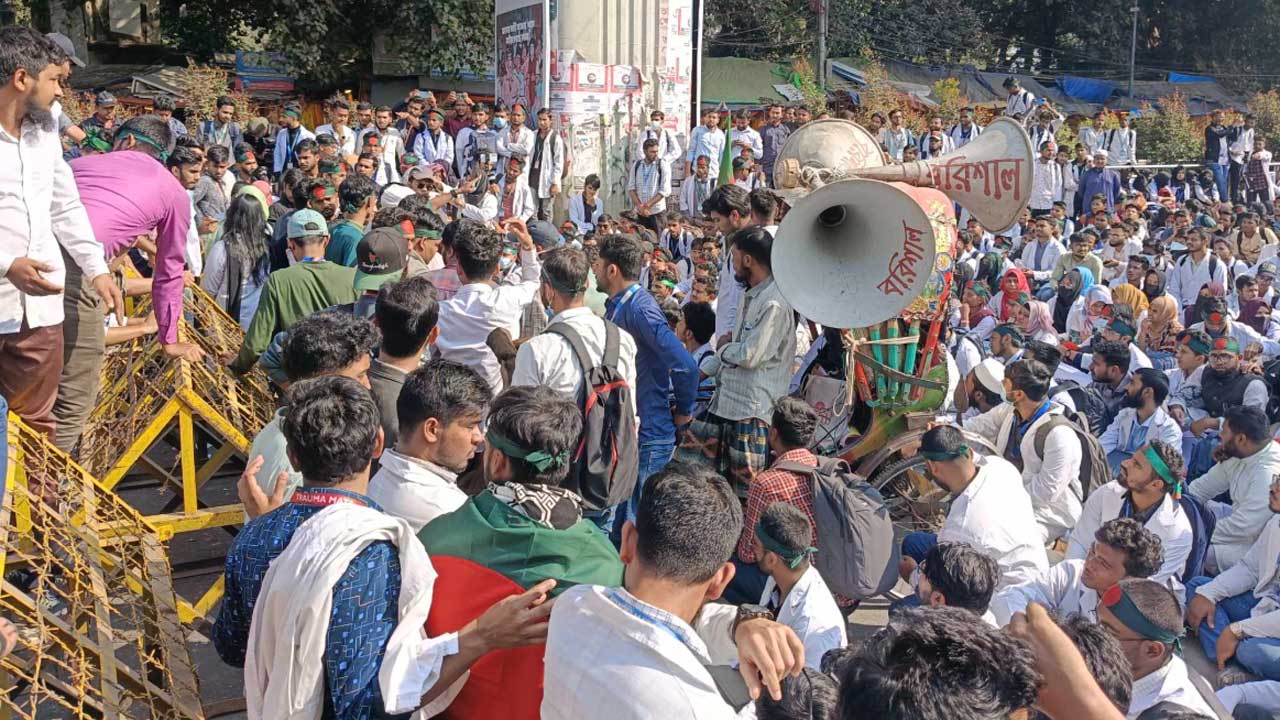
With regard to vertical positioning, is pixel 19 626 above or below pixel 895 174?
below

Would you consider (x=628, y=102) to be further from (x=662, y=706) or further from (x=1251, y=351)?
(x=662, y=706)

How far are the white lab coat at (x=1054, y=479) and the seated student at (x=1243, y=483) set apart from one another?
2.63ft

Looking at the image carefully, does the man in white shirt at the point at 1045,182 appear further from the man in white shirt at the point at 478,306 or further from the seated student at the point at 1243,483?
the man in white shirt at the point at 478,306

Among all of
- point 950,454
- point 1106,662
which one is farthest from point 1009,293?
point 1106,662

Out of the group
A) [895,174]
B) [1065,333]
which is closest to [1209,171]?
[1065,333]

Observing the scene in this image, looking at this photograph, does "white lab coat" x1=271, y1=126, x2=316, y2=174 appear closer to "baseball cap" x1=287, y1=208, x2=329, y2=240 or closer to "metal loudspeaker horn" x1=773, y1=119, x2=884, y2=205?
"baseball cap" x1=287, y1=208, x2=329, y2=240

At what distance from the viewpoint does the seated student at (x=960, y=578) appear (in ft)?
12.0

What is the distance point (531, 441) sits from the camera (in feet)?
8.18

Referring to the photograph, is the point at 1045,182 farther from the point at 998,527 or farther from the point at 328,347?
the point at 328,347

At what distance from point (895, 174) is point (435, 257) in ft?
8.64

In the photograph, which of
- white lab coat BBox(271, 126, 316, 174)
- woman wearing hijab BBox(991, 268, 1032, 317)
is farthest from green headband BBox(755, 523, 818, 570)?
white lab coat BBox(271, 126, 316, 174)

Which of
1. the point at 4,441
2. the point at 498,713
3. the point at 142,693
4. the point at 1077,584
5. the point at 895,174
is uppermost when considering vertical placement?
the point at 895,174

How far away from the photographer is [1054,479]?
5375 millimetres

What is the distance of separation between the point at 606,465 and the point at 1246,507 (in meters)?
3.59
